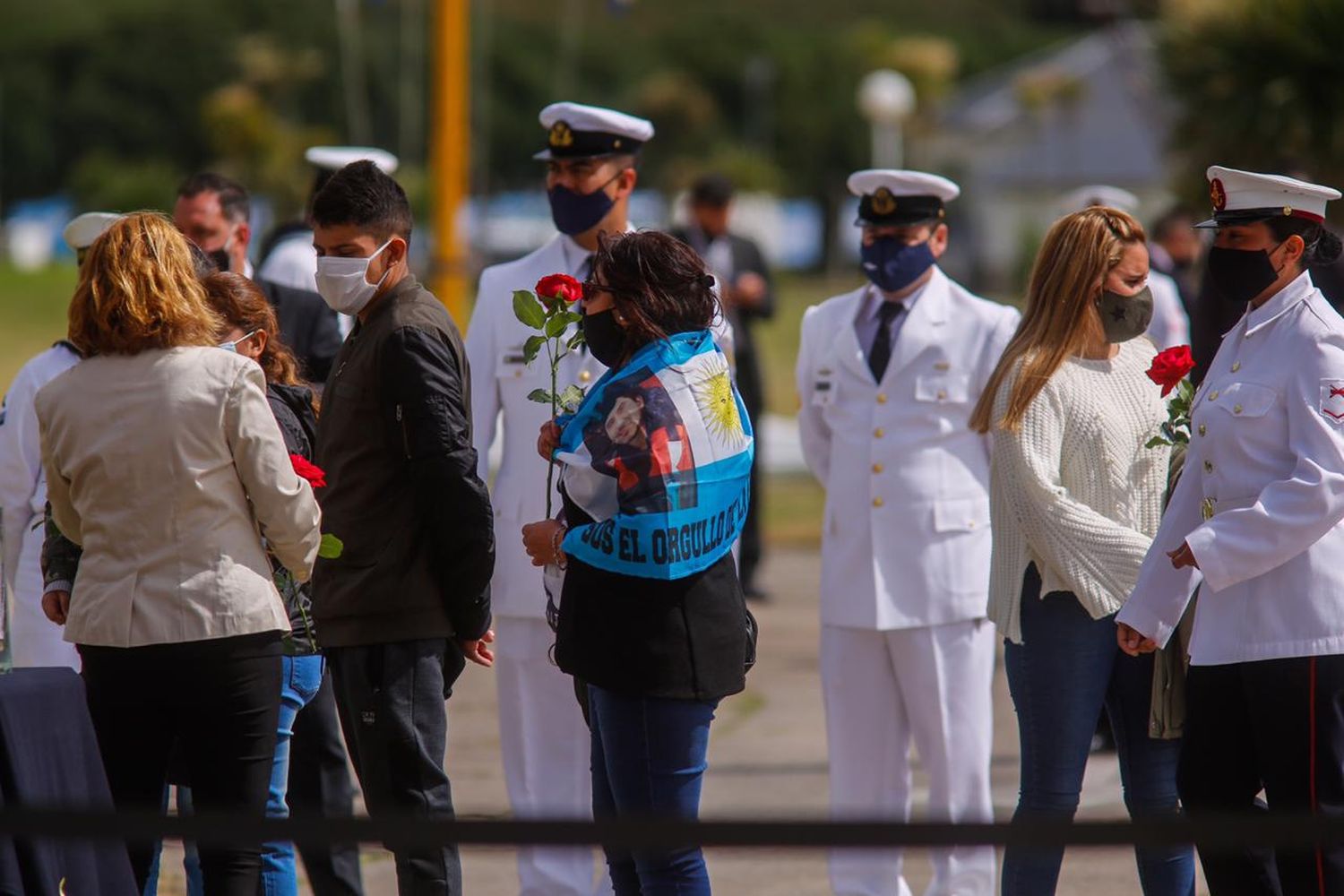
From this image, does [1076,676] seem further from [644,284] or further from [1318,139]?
[1318,139]

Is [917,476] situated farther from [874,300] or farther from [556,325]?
[556,325]

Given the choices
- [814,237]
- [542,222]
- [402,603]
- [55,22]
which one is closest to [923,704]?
[402,603]

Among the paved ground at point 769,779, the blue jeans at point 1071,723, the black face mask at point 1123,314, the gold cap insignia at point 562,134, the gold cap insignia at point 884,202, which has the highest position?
the gold cap insignia at point 562,134

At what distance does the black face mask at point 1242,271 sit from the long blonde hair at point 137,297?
228 centimetres

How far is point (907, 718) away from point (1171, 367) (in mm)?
1495

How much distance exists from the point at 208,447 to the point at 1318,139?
10556 millimetres

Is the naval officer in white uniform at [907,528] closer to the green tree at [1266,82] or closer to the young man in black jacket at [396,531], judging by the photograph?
the young man in black jacket at [396,531]

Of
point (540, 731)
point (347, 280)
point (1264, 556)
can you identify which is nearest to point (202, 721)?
point (347, 280)

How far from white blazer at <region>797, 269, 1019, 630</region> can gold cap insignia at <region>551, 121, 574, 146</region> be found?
104 centimetres

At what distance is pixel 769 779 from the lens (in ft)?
23.1

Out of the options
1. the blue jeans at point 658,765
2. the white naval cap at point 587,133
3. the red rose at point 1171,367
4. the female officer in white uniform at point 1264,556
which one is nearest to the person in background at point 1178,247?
the white naval cap at point 587,133

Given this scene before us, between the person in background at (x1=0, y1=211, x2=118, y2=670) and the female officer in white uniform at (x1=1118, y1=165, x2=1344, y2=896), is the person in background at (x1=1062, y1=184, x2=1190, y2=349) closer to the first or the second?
the female officer in white uniform at (x1=1118, y1=165, x2=1344, y2=896)

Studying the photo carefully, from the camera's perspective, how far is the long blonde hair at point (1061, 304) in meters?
4.59

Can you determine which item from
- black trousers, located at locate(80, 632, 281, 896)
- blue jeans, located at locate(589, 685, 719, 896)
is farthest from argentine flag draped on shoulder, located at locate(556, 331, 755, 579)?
black trousers, located at locate(80, 632, 281, 896)
